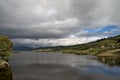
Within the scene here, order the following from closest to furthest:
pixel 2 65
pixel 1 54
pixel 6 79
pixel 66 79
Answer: pixel 6 79 < pixel 66 79 < pixel 2 65 < pixel 1 54

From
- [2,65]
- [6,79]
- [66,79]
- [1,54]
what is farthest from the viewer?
[1,54]

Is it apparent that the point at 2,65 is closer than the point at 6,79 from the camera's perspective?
→ No

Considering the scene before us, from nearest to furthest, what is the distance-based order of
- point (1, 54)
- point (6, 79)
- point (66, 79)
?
point (6, 79) → point (66, 79) → point (1, 54)

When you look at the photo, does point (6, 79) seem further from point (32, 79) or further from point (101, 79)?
point (101, 79)

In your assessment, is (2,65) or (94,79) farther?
(2,65)

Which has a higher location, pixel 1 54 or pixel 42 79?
pixel 1 54

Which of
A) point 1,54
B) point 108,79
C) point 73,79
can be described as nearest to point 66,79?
point 73,79

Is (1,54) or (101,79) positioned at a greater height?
(1,54)

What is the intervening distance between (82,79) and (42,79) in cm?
1324

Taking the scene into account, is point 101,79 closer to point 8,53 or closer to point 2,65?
point 2,65

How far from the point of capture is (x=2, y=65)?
297ft

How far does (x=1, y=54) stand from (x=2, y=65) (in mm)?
10985

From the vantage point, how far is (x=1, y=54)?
328 feet

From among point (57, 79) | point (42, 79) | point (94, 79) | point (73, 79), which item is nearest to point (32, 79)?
point (42, 79)
